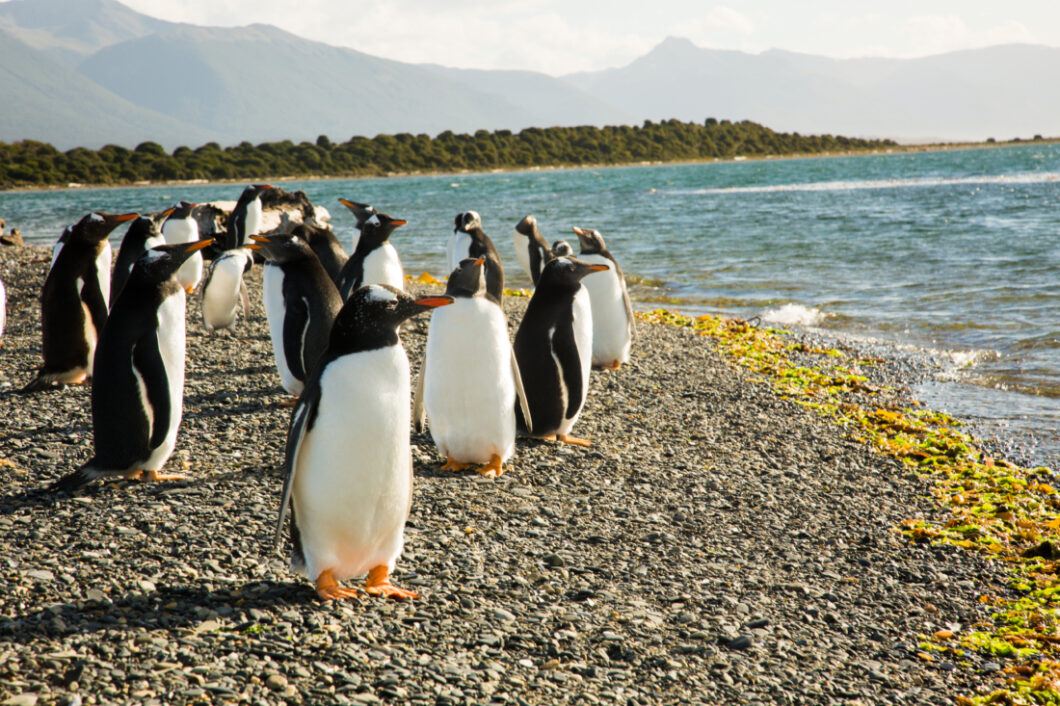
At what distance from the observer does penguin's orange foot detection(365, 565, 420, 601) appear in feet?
11.5

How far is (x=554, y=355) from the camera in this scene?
5938 millimetres

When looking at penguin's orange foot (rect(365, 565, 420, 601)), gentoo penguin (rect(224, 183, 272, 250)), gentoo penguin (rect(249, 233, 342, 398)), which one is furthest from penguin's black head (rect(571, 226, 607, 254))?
gentoo penguin (rect(224, 183, 272, 250))

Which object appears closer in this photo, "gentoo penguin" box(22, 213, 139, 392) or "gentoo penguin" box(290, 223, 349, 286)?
"gentoo penguin" box(22, 213, 139, 392)

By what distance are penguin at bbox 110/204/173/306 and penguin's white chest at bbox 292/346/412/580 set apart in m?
4.10

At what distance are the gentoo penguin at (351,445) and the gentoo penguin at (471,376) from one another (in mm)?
1567

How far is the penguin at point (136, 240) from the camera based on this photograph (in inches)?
278

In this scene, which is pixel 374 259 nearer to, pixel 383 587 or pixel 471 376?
pixel 471 376

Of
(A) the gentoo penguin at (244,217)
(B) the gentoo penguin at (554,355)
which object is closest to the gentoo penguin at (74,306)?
(B) the gentoo penguin at (554,355)

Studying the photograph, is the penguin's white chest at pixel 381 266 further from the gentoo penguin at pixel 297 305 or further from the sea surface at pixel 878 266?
the sea surface at pixel 878 266

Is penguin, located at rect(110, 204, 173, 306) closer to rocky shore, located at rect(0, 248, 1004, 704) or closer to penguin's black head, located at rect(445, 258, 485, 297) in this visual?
rocky shore, located at rect(0, 248, 1004, 704)

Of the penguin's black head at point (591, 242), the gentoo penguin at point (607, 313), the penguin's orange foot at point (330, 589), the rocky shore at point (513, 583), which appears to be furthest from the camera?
the penguin's black head at point (591, 242)

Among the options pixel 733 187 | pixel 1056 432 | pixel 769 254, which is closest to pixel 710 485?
pixel 1056 432

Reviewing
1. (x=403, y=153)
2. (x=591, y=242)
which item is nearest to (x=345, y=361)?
(x=591, y=242)

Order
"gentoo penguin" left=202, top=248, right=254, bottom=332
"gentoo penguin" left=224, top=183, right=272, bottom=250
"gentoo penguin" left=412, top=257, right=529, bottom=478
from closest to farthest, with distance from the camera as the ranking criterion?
"gentoo penguin" left=412, top=257, right=529, bottom=478 → "gentoo penguin" left=202, top=248, right=254, bottom=332 → "gentoo penguin" left=224, top=183, right=272, bottom=250
